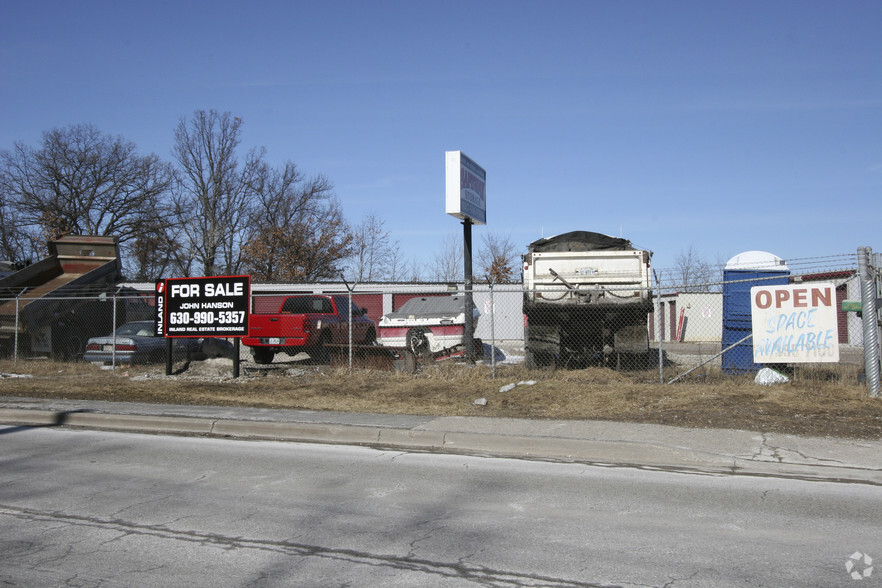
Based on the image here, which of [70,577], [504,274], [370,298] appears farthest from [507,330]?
[70,577]

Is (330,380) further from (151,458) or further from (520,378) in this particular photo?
(151,458)

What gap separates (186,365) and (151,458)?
9.06m

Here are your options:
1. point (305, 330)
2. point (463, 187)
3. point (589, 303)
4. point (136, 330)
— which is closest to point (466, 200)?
point (463, 187)

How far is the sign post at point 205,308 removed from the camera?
1458 centimetres

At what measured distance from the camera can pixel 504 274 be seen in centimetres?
5216

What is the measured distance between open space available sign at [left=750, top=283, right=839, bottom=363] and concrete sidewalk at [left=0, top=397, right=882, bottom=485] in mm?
3258

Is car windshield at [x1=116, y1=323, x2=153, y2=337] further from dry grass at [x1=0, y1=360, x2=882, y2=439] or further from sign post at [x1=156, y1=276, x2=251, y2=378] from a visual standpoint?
sign post at [x1=156, y1=276, x2=251, y2=378]

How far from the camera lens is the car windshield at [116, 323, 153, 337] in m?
17.4

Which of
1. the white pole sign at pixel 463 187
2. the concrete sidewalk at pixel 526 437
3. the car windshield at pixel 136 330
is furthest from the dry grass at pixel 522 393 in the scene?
the white pole sign at pixel 463 187

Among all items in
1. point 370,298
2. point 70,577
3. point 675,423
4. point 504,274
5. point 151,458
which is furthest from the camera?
point 504,274

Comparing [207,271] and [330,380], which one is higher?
[207,271]

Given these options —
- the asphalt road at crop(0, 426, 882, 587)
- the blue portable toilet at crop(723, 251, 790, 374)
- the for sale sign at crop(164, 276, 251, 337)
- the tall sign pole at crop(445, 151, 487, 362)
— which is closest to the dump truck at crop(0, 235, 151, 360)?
the for sale sign at crop(164, 276, 251, 337)

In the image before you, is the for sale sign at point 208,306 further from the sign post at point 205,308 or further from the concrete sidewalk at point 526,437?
the concrete sidewalk at point 526,437

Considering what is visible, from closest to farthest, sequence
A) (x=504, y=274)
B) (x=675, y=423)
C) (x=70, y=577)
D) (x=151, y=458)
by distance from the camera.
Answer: (x=70, y=577) < (x=151, y=458) < (x=675, y=423) < (x=504, y=274)
